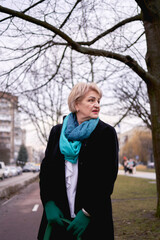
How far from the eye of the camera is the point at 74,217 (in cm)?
234

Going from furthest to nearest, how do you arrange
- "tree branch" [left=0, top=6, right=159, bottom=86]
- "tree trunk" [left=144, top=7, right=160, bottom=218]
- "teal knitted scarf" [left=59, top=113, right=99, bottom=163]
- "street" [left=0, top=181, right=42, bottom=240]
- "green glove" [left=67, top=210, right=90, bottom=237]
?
1. "tree trunk" [left=144, top=7, right=160, bottom=218]
2. "street" [left=0, top=181, right=42, bottom=240]
3. "tree branch" [left=0, top=6, right=159, bottom=86]
4. "teal knitted scarf" [left=59, top=113, right=99, bottom=163]
5. "green glove" [left=67, top=210, right=90, bottom=237]

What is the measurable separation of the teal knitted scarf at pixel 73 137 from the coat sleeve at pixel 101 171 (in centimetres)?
10

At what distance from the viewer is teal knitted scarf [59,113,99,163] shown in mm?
2316

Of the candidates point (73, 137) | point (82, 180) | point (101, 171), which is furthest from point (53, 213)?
point (73, 137)

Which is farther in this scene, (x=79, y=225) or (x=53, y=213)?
(x=53, y=213)

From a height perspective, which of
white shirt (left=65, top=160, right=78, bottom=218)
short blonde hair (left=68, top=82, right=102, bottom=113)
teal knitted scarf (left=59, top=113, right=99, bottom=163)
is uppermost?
short blonde hair (left=68, top=82, right=102, bottom=113)

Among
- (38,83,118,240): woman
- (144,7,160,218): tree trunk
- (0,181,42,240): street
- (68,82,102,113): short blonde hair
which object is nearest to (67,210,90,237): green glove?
(38,83,118,240): woman

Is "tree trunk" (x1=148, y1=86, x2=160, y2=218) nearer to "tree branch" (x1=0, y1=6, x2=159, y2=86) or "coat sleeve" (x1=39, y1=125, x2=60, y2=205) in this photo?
"tree branch" (x1=0, y1=6, x2=159, y2=86)

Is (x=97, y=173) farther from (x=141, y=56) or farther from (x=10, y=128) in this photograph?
(x=10, y=128)

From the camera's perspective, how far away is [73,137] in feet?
7.76

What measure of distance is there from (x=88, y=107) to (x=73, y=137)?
30 centimetres

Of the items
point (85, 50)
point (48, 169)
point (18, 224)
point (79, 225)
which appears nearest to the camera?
point (79, 225)

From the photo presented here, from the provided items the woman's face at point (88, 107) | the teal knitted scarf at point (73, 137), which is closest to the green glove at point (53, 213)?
the teal knitted scarf at point (73, 137)

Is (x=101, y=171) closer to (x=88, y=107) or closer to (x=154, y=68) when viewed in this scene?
(x=88, y=107)
